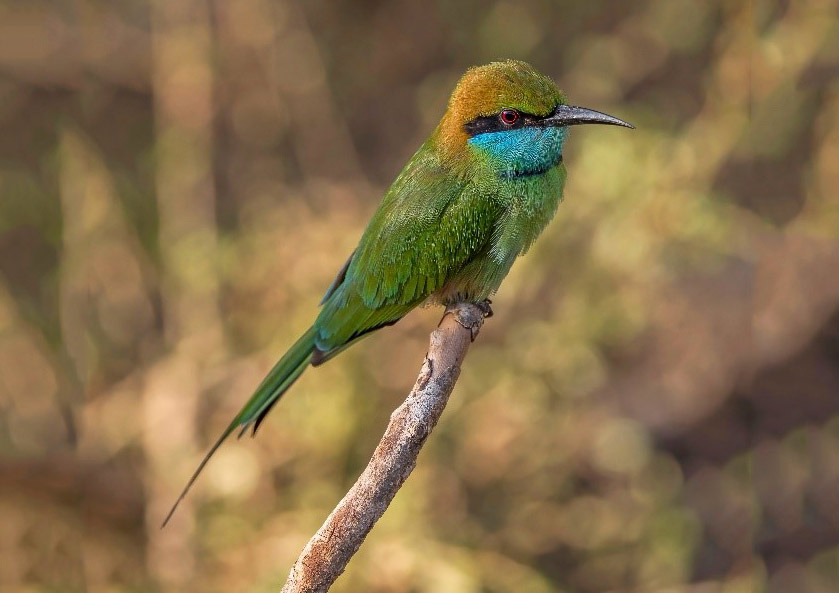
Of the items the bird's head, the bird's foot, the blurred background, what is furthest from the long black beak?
the blurred background

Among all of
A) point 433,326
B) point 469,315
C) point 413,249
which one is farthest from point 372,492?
point 433,326

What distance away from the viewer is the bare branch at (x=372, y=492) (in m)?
1.15

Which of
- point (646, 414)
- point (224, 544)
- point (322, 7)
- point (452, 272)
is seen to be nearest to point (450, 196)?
point (452, 272)

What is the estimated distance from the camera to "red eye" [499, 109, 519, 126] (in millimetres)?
1735

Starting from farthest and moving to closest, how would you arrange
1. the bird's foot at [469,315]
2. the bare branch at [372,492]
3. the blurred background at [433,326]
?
the blurred background at [433,326] → the bird's foot at [469,315] → the bare branch at [372,492]

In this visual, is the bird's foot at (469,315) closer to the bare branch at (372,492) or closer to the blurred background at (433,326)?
the bare branch at (372,492)

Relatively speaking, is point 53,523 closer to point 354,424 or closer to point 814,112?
point 354,424

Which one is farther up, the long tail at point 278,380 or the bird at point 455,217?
the bird at point 455,217

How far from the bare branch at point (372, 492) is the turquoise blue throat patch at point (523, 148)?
57cm

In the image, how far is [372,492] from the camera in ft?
3.82

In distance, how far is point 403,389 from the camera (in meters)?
2.83

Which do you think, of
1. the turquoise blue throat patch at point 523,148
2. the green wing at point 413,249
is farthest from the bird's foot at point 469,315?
the turquoise blue throat patch at point 523,148

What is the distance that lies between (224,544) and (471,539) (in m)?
0.61

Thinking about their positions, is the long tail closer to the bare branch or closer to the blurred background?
the bare branch
